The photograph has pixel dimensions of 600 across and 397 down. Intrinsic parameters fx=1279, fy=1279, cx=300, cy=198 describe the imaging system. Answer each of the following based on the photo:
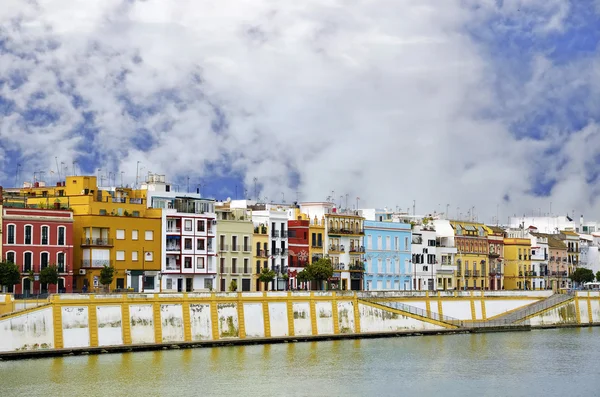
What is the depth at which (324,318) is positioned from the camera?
3787 inches

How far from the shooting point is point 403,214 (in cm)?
14712

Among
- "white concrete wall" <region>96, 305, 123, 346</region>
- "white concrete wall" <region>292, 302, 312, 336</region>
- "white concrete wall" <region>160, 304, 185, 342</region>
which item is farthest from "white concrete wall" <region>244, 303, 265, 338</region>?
"white concrete wall" <region>96, 305, 123, 346</region>

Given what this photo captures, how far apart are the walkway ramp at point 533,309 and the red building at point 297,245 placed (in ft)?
Result: 61.2

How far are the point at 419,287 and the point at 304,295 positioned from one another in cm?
4011

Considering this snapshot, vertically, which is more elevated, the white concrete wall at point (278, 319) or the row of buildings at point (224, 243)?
the row of buildings at point (224, 243)

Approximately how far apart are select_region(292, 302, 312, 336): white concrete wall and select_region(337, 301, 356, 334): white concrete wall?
327 cm

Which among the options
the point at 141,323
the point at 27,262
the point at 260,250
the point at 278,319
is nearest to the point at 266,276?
the point at 260,250

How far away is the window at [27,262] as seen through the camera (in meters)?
94.7

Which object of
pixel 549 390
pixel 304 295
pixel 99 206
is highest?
pixel 99 206

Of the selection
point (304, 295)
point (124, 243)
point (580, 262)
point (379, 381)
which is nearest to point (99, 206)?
point (124, 243)

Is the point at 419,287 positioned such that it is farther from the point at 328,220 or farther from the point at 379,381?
the point at 379,381

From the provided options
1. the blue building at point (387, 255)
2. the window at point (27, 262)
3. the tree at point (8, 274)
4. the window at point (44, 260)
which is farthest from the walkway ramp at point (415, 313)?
the tree at point (8, 274)

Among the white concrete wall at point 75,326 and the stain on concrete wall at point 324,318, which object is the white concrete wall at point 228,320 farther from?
the white concrete wall at point 75,326

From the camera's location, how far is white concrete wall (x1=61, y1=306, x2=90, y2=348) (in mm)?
79500
